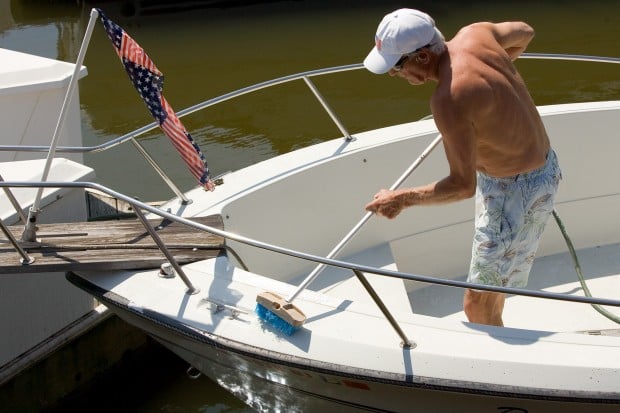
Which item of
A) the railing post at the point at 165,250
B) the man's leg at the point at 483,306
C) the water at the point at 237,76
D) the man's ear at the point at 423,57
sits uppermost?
the man's ear at the point at 423,57

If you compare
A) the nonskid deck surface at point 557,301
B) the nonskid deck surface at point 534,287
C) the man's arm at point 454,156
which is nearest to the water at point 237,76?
the nonskid deck surface at point 534,287

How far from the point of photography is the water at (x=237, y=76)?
4910 millimetres

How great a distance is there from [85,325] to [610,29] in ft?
26.1

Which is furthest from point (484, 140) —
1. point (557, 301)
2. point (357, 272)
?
point (557, 301)

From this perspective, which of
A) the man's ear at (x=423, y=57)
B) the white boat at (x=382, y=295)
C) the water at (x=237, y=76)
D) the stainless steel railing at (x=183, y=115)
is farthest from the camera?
the water at (x=237, y=76)

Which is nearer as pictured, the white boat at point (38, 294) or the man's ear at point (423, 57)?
the man's ear at point (423, 57)

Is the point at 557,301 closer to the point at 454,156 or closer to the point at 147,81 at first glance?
the point at 454,156

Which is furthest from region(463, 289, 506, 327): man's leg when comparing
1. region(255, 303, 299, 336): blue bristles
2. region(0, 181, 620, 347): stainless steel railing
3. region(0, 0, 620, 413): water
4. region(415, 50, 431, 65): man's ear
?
region(0, 0, 620, 413): water

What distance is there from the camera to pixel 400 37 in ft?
9.76

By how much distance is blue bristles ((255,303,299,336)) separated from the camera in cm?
313

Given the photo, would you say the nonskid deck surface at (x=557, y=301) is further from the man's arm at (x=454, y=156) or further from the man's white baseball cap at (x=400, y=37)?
the man's white baseball cap at (x=400, y=37)

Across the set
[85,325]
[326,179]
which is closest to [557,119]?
[326,179]

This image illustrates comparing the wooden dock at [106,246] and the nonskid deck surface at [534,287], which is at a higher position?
the wooden dock at [106,246]

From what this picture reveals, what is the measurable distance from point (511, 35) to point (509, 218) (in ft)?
2.23
